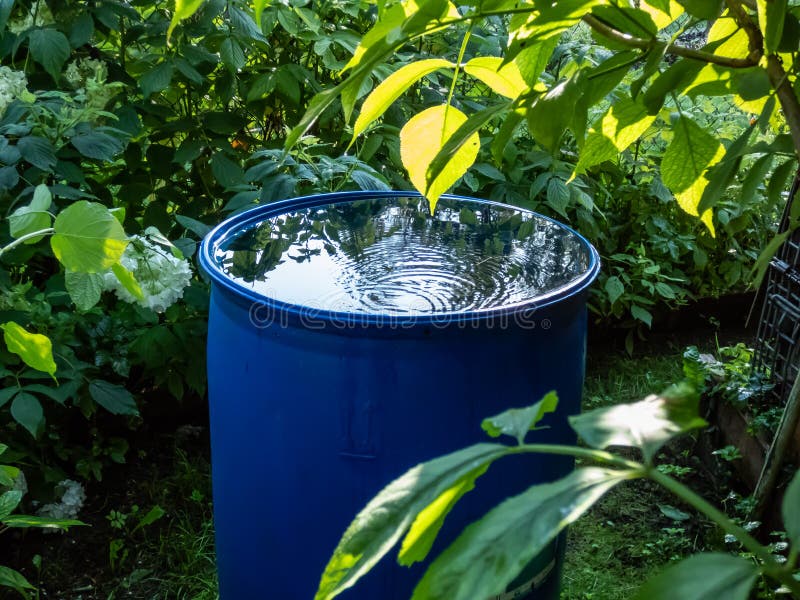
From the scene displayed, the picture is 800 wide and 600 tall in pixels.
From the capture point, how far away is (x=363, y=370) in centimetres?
127

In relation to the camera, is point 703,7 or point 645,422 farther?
point 703,7

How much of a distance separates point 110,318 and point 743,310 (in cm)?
252

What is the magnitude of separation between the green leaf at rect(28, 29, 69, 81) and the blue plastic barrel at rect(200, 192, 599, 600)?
862 millimetres

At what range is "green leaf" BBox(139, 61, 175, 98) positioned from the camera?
2.26m

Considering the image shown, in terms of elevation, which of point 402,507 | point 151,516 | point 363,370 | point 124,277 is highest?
point 402,507

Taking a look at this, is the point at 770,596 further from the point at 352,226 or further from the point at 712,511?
the point at 712,511

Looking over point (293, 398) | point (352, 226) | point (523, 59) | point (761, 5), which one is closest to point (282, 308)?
point (293, 398)

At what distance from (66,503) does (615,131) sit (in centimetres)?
185

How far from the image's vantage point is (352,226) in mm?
1711

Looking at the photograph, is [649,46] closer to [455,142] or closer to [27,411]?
[455,142]

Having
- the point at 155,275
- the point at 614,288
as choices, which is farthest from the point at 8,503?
the point at 614,288

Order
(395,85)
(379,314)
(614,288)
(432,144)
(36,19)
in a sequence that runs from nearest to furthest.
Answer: (395,85) → (432,144) → (379,314) → (36,19) → (614,288)

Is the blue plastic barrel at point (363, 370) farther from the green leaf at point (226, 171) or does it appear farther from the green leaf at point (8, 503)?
the green leaf at point (226, 171)

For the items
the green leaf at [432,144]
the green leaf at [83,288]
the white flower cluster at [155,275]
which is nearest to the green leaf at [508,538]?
the green leaf at [432,144]
